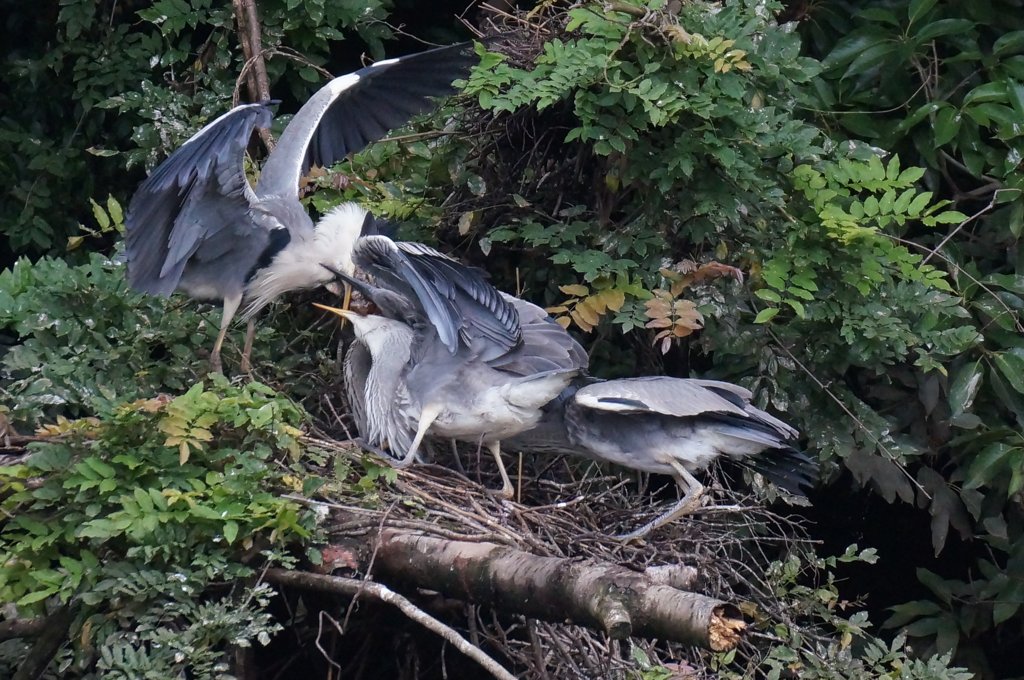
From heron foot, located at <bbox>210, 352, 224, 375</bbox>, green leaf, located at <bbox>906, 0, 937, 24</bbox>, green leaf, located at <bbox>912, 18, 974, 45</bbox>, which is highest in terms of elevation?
green leaf, located at <bbox>906, 0, 937, 24</bbox>

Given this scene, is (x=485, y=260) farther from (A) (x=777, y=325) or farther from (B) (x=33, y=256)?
(B) (x=33, y=256)

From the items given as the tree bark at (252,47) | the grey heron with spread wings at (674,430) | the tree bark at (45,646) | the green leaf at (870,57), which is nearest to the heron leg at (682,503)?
the grey heron with spread wings at (674,430)

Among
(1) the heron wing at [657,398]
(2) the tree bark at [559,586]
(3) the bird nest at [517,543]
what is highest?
(2) the tree bark at [559,586]

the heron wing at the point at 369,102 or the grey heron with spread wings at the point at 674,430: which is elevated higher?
the heron wing at the point at 369,102

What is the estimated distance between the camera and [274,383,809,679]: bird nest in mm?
2736

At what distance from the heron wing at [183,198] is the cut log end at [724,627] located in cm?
185

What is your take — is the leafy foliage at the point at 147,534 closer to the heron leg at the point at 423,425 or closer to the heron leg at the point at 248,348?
the heron leg at the point at 423,425

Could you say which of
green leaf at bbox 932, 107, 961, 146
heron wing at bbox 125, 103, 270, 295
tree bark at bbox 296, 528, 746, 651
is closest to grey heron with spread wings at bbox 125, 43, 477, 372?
heron wing at bbox 125, 103, 270, 295

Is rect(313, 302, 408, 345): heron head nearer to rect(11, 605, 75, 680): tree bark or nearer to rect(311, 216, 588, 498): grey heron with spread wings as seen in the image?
rect(311, 216, 588, 498): grey heron with spread wings

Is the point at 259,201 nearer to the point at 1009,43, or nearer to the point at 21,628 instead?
the point at 21,628

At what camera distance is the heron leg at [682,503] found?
3.18 m

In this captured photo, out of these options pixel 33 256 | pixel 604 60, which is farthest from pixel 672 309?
pixel 33 256

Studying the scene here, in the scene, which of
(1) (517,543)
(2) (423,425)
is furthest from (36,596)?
(2) (423,425)

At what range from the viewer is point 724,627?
6.80 feet
